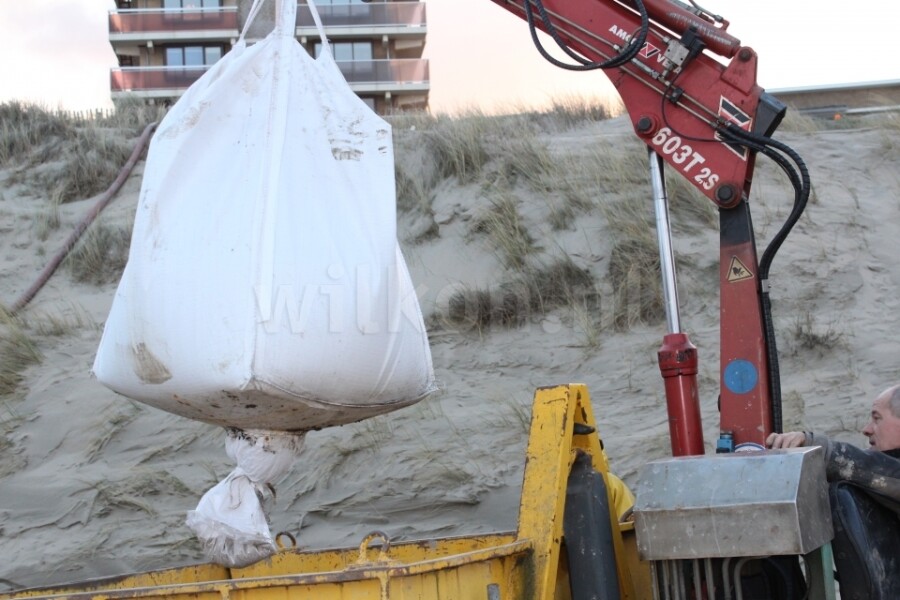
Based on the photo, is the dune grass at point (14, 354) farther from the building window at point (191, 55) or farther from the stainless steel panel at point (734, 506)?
the building window at point (191, 55)

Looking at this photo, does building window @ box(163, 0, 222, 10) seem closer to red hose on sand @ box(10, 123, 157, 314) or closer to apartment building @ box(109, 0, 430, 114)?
apartment building @ box(109, 0, 430, 114)

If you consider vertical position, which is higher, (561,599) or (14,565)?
(561,599)

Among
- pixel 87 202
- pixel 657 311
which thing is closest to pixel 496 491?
pixel 657 311

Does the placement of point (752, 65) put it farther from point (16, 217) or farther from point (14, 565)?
point (16, 217)

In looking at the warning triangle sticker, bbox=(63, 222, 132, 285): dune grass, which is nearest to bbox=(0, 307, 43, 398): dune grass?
bbox=(63, 222, 132, 285): dune grass

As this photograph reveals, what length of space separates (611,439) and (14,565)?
3.51m

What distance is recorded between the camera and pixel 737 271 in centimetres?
432

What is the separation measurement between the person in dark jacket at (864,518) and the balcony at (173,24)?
3702 cm

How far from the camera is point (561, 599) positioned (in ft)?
11.1

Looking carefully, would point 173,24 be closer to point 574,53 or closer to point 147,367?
point 574,53

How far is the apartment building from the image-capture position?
37031 mm

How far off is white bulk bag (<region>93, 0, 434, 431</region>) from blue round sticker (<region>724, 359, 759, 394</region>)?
1.23m

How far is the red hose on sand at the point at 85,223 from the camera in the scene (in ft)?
34.3

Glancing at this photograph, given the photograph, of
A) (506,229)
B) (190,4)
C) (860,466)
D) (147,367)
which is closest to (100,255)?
(506,229)
